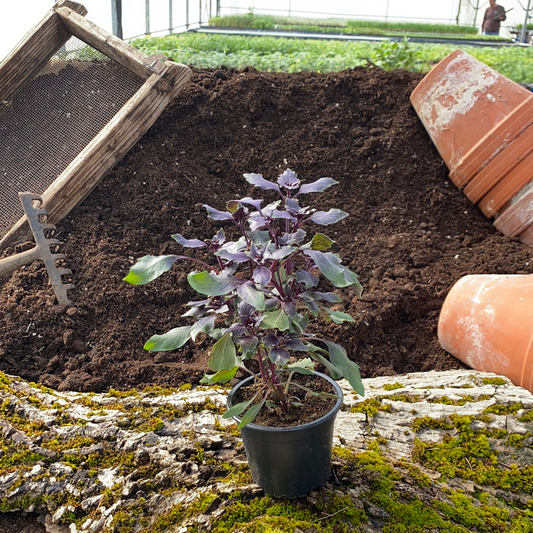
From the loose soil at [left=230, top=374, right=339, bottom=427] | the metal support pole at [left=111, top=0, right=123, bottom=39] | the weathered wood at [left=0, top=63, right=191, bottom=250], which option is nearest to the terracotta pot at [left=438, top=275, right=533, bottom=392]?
the loose soil at [left=230, top=374, right=339, bottom=427]

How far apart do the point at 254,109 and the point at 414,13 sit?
2795 cm

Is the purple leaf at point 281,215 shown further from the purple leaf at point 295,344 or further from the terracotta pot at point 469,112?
the terracotta pot at point 469,112

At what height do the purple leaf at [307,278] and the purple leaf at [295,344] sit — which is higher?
the purple leaf at [307,278]

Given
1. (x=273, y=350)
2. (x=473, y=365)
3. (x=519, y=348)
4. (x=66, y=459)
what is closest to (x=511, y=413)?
(x=519, y=348)

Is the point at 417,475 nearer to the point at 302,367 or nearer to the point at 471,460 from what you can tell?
the point at 471,460

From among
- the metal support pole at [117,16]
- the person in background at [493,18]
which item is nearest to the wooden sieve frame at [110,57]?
the metal support pole at [117,16]

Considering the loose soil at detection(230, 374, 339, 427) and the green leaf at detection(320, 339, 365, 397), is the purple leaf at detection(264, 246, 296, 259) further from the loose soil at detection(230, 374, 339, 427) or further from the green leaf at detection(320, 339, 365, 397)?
the loose soil at detection(230, 374, 339, 427)

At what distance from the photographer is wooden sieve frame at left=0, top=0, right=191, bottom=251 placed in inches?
121

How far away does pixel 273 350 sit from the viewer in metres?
1.25

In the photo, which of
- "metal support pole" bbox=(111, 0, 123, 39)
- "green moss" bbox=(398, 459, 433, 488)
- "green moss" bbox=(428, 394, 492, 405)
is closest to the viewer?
"green moss" bbox=(398, 459, 433, 488)

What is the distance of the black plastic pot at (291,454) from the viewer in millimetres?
1321

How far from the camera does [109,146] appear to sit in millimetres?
3215

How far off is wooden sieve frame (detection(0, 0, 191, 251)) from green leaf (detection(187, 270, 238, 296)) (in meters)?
2.16

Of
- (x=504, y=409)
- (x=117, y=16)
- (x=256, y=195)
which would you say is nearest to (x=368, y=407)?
(x=504, y=409)
